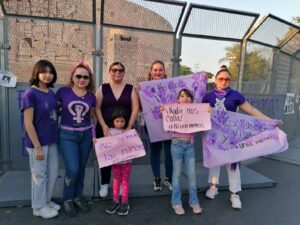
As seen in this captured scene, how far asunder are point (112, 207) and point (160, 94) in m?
1.73

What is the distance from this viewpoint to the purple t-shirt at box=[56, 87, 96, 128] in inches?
133

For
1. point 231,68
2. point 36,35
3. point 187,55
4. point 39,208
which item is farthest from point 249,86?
point 39,208

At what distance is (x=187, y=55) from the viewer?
214 inches

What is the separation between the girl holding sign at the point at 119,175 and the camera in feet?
11.8

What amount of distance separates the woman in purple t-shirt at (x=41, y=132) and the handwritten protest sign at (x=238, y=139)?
2088 mm

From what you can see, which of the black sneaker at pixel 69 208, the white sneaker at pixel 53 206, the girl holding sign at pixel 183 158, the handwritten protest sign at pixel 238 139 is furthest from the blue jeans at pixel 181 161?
the white sneaker at pixel 53 206

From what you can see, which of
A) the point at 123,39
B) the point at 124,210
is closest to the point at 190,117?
the point at 124,210

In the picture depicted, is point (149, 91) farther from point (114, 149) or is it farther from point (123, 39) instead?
point (123, 39)

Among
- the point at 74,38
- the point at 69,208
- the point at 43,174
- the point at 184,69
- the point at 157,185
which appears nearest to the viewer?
the point at 43,174

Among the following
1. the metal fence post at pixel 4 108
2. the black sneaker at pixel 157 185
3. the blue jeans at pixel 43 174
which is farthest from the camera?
the metal fence post at pixel 4 108

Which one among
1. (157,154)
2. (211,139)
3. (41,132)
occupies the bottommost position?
(157,154)

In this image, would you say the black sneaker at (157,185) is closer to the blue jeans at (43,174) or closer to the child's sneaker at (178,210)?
the child's sneaker at (178,210)

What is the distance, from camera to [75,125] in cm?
341

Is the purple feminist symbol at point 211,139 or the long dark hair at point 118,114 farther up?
the long dark hair at point 118,114
